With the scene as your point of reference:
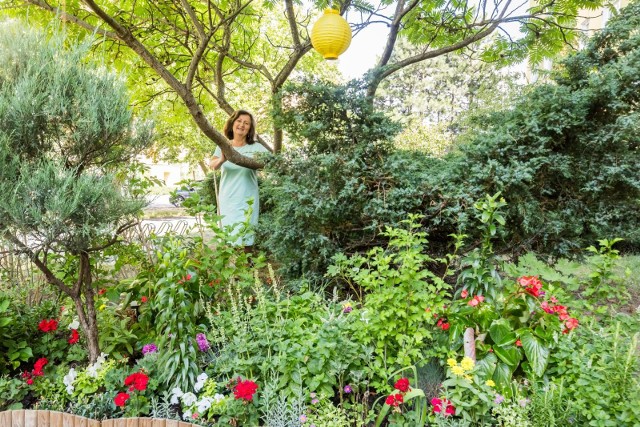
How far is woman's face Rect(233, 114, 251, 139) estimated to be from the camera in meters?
4.02

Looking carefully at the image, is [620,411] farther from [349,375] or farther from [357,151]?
[357,151]

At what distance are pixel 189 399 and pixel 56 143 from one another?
1.51 m

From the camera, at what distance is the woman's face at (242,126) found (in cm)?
402

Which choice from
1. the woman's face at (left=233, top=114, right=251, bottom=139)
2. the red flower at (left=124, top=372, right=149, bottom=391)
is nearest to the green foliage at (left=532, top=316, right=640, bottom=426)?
the red flower at (left=124, top=372, right=149, bottom=391)

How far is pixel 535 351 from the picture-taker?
1.97 meters

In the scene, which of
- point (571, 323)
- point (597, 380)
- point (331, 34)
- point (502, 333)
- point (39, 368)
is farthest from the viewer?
point (331, 34)

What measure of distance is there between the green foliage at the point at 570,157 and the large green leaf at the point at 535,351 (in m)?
1.06

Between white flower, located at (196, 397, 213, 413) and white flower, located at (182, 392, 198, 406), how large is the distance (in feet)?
0.18

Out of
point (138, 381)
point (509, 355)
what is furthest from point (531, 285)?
point (138, 381)

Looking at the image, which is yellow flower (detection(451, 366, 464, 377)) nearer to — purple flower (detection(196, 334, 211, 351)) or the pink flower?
the pink flower

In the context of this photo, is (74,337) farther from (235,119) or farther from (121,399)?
(235,119)

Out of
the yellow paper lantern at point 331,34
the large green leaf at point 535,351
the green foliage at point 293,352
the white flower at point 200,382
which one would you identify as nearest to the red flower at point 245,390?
the green foliage at point 293,352

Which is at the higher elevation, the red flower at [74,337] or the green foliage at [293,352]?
the red flower at [74,337]

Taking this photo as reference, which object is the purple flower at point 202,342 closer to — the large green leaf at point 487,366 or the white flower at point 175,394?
the white flower at point 175,394
